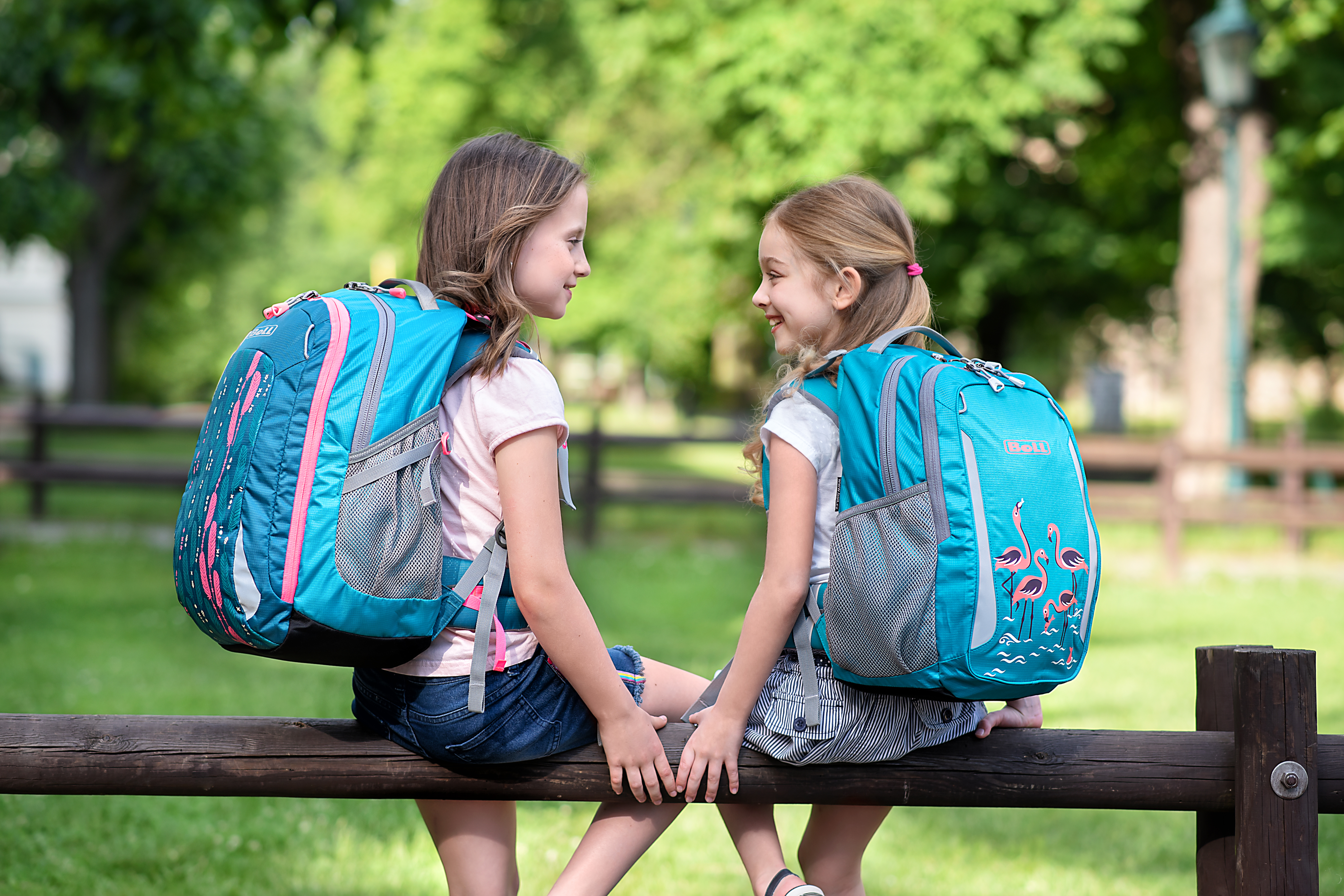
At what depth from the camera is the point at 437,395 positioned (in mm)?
1914

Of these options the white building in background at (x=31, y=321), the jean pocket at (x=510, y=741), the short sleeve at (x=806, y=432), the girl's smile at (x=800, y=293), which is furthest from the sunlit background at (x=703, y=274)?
the white building in background at (x=31, y=321)

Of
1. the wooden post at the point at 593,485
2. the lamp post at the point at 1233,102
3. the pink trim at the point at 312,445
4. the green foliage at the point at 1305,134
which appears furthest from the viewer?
the wooden post at the point at 593,485

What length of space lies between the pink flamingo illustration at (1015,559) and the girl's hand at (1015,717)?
1.19 feet

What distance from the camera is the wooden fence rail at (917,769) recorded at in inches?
82.5

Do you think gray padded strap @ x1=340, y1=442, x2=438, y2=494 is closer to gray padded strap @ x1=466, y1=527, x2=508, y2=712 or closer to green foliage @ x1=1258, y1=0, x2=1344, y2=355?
gray padded strap @ x1=466, y1=527, x2=508, y2=712

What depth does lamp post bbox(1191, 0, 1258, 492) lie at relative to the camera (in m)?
11.7

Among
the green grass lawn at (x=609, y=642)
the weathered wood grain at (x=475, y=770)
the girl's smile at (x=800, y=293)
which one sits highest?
the girl's smile at (x=800, y=293)

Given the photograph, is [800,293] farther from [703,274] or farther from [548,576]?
[703,274]

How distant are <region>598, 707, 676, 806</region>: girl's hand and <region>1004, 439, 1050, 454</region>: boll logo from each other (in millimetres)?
733

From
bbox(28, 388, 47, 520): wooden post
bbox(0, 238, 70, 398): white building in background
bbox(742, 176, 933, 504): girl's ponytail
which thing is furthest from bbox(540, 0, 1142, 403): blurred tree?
bbox(0, 238, 70, 398): white building in background

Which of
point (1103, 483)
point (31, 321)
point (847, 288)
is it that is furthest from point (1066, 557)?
point (31, 321)

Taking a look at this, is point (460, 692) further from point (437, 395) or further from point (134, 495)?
point (134, 495)

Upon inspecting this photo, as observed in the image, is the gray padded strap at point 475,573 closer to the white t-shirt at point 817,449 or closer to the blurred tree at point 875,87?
the white t-shirt at point 817,449

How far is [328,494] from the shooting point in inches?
71.4
